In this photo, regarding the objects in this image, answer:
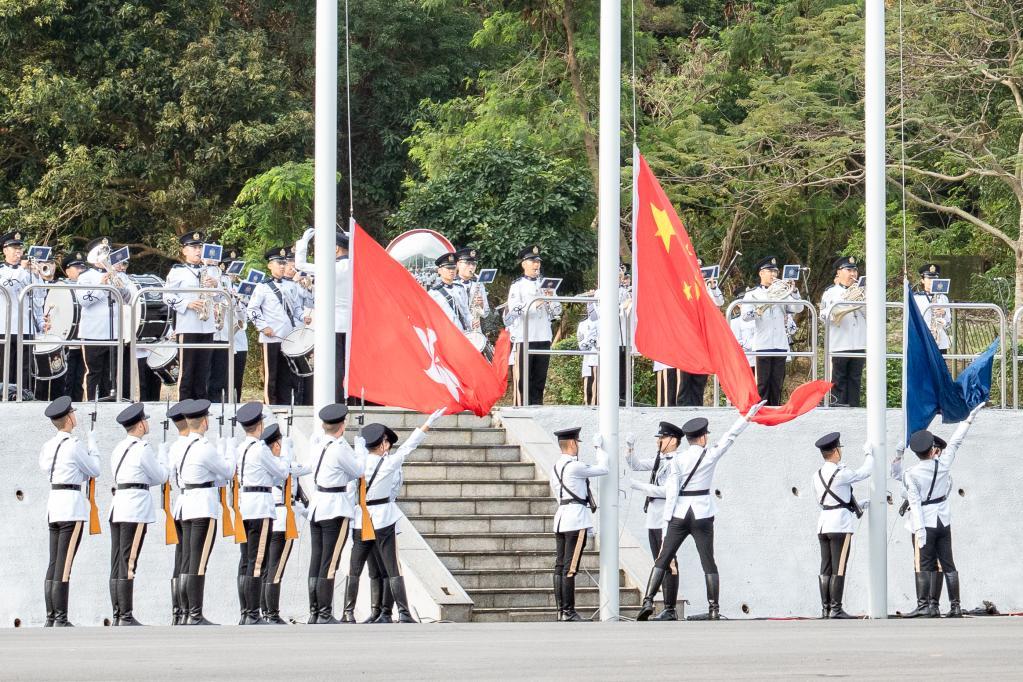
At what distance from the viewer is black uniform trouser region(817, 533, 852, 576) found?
15.0 m

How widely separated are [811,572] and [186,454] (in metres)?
6.41

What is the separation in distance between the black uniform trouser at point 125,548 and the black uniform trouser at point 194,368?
2477mm

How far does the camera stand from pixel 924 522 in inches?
598

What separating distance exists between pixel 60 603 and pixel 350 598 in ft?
7.37

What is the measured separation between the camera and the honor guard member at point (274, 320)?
1673cm

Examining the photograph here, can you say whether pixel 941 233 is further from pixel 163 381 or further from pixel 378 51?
pixel 163 381

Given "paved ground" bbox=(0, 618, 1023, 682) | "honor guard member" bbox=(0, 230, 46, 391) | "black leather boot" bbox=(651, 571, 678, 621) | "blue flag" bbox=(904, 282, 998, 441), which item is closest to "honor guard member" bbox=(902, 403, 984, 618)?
"blue flag" bbox=(904, 282, 998, 441)

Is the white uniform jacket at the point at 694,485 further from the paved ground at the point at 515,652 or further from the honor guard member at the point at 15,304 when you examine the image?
the honor guard member at the point at 15,304

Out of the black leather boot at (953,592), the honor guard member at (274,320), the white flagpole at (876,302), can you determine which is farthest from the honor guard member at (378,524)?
the black leather boot at (953,592)

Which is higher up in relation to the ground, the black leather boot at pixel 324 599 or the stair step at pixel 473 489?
the stair step at pixel 473 489

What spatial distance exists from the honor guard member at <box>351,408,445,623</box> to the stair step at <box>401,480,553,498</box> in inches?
78.6

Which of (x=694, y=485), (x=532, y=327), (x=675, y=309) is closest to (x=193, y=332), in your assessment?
(x=532, y=327)

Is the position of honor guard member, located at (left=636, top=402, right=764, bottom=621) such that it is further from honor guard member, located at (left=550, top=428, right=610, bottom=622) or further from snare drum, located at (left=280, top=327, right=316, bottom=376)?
snare drum, located at (left=280, top=327, right=316, bottom=376)

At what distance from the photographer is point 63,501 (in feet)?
45.2
